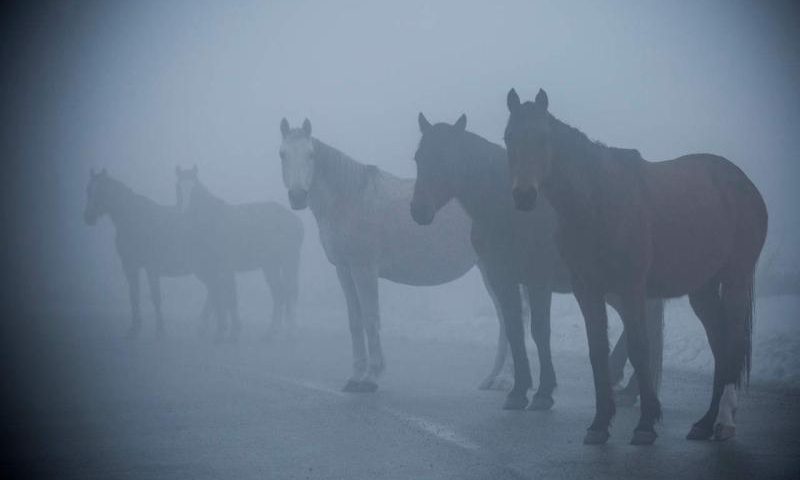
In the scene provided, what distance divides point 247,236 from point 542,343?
15085 millimetres

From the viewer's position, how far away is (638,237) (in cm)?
687

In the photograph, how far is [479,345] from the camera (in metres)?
15.8

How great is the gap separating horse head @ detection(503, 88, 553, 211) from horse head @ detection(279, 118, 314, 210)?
14.9 ft

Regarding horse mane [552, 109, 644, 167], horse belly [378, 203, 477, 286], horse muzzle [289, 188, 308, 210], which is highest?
horse mane [552, 109, 644, 167]

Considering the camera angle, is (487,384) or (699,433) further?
(487,384)

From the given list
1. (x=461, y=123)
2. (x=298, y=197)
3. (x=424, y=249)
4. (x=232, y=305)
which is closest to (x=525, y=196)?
(x=461, y=123)

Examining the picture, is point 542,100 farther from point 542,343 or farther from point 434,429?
point 434,429

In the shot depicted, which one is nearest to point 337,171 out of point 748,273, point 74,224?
point 748,273

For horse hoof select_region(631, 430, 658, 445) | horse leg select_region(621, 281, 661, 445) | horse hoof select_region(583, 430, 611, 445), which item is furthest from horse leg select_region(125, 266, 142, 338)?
horse hoof select_region(631, 430, 658, 445)

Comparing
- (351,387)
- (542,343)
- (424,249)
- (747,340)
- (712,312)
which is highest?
(424,249)

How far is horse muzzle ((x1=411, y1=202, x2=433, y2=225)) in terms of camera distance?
9.09 meters

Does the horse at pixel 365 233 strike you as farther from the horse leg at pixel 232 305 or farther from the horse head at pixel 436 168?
the horse leg at pixel 232 305

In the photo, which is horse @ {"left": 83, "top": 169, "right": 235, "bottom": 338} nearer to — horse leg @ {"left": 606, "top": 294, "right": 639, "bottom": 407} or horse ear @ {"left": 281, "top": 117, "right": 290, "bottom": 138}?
horse ear @ {"left": 281, "top": 117, "right": 290, "bottom": 138}

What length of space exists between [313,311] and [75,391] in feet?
63.1
